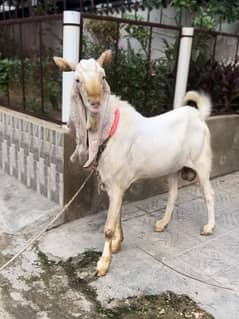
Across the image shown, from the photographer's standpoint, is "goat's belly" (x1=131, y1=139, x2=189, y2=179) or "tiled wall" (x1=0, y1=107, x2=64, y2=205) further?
"tiled wall" (x1=0, y1=107, x2=64, y2=205)

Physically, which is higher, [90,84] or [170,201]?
[90,84]

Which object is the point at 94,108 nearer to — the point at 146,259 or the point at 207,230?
the point at 146,259

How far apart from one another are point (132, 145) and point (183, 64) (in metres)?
1.83

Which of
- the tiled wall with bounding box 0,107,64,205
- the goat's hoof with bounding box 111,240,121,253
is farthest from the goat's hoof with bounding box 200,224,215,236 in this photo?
the tiled wall with bounding box 0,107,64,205

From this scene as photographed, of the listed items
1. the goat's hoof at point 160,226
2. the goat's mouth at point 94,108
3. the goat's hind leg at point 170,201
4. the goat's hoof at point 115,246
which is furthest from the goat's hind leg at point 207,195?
the goat's mouth at point 94,108

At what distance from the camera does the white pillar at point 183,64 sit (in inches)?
159

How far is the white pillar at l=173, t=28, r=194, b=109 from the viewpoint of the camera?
4.03 meters

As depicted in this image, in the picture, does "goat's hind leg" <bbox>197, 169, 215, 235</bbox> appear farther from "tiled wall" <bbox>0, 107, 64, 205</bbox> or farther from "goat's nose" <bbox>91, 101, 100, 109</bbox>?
"goat's nose" <bbox>91, 101, 100, 109</bbox>

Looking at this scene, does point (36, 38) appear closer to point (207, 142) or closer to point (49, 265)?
point (207, 142)

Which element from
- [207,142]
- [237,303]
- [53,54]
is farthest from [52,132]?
→ [237,303]

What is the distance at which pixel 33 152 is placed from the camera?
12.3 feet

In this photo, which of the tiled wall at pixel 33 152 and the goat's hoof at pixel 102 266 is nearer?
the goat's hoof at pixel 102 266

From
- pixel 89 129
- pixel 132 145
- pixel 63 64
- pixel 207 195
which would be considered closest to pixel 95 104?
Answer: pixel 89 129

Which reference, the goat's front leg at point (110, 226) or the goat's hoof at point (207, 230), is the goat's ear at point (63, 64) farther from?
the goat's hoof at point (207, 230)
